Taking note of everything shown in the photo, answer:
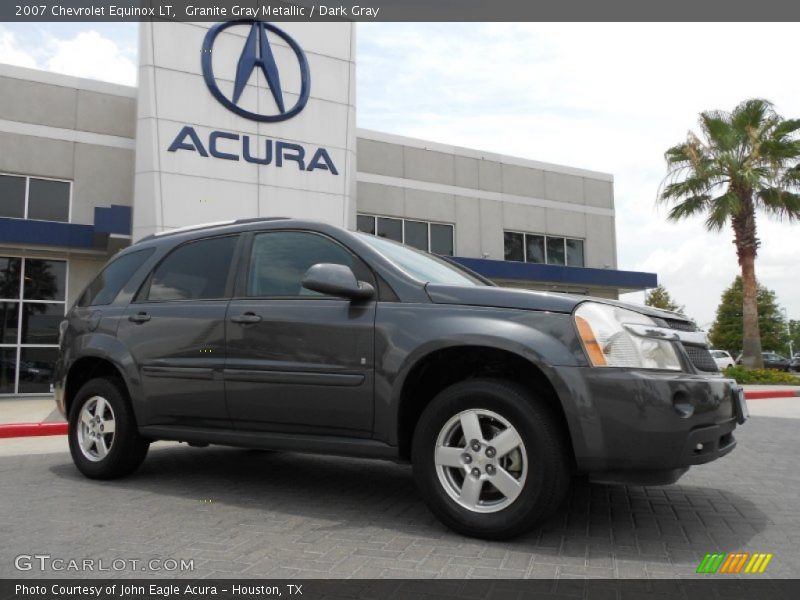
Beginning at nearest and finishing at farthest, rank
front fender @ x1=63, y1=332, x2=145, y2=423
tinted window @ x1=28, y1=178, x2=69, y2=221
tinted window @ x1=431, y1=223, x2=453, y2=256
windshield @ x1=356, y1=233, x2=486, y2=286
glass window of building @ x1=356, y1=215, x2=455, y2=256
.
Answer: windshield @ x1=356, y1=233, x2=486, y2=286 < front fender @ x1=63, y1=332, x2=145, y2=423 < tinted window @ x1=28, y1=178, x2=69, y2=221 < glass window of building @ x1=356, y1=215, x2=455, y2=256 < tinted window @ x1=431, y1=223, x2=453, y2=256

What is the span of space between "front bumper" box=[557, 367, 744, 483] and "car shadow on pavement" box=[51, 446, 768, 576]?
1.42 feet

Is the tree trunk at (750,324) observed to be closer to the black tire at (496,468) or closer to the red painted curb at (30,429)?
the red painted curb at (30,429)

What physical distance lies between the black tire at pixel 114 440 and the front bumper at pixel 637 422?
10.5ft

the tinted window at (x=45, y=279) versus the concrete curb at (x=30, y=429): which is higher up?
the tinted window at (x=45, y=279)

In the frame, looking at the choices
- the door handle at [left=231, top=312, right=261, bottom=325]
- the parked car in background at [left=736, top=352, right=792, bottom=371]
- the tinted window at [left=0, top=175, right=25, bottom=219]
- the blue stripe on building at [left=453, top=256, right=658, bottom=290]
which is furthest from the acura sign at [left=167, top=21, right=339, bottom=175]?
the parked car in background at [left=736, top=352, right=792, bottom=371]

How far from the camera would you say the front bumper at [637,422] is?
3.01 meters

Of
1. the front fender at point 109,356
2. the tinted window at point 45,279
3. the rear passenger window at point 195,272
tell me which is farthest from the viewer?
the tinted window at point 45,279

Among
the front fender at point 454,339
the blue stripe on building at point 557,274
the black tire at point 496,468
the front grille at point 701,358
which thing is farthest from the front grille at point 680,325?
the blue stripe on building at point 557,274

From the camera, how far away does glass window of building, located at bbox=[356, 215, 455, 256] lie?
19125 millimetres

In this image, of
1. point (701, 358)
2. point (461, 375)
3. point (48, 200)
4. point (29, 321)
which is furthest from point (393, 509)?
point (48, 200)

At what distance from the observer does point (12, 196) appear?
1438cm

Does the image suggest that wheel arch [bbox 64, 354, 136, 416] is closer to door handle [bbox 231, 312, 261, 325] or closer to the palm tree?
door handle [bbox 231, 312, 261, 325]

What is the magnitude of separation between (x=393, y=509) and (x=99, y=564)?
5.55ft

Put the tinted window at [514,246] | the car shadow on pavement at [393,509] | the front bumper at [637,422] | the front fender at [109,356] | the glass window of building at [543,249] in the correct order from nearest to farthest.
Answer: the front bumper at [637,422] → the car shadow on pavement at [393,509] → the front fender at [109,356] → the tinted window at [514,246] → the glass window of building at [543,249]
